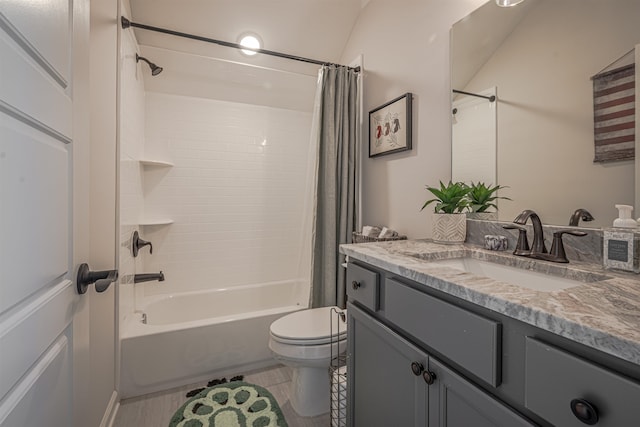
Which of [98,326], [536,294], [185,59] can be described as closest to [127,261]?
[98,326]

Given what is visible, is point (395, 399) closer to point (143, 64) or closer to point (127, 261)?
point (127, 261)

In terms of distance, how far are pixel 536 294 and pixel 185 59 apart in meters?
2.51

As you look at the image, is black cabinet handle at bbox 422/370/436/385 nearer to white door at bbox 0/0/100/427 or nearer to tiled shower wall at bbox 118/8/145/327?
white door at bbox 0/0/100/427

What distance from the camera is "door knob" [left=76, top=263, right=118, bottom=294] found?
689 millimetres

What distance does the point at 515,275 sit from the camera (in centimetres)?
95

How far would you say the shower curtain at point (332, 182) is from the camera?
197 cm

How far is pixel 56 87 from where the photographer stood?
23.3 inches

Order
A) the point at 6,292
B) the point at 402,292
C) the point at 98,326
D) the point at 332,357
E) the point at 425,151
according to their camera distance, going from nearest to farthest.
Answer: the point at 6,292
the point at 402,292
the point at 98,326
the point at 332,357
the point at 425,151

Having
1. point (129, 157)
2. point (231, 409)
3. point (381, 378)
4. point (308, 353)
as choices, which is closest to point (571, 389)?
point (381, 378)

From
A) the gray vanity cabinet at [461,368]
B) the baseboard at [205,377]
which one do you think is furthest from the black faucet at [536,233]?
the baseboard at [205,377]

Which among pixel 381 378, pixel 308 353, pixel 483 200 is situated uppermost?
pixel 483 200

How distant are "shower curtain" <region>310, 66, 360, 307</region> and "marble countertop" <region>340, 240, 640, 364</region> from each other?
1004 mm

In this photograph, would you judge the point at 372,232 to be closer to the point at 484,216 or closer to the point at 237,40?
the point at 484,216

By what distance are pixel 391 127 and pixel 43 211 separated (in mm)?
1713
